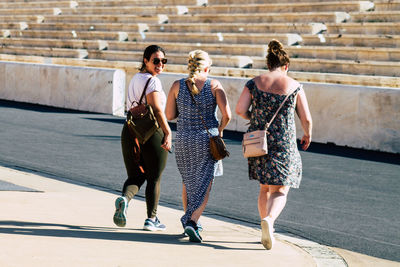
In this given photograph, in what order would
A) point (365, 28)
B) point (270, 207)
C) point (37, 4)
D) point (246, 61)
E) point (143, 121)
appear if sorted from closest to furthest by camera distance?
point (270, 207)
point (143, 121)
point (365, 28)
point (246, 61)
point (37, 4)

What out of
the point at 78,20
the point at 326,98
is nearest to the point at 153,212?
the point at 326,98

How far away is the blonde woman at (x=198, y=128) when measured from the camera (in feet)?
22.0

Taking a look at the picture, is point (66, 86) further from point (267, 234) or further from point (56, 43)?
point (267, 234)

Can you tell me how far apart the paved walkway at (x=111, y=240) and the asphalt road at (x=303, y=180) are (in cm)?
54

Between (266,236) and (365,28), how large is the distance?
519 inches

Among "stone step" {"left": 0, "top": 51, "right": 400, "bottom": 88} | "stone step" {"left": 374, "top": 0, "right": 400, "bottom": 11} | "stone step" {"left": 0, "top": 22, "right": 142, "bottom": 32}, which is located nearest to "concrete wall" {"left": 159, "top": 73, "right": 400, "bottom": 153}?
"stone step" {"left": 0, "top": 51, "right": 400, "bottom": 88}

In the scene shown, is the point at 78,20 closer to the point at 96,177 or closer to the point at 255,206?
the point at 96,177

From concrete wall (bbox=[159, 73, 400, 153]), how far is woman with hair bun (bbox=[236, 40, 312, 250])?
7.33m

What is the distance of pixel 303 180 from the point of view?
1061 centimetres

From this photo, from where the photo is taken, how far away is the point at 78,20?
28.7 metres

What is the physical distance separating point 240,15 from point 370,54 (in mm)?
6213

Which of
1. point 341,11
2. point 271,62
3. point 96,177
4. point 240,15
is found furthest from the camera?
point 240,15

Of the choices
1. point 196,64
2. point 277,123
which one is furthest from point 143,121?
point 277,123

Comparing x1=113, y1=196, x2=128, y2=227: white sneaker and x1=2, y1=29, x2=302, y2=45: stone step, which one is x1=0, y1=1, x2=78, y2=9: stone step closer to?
x1=2, y1=29, x2=302, y2=45: stone step
